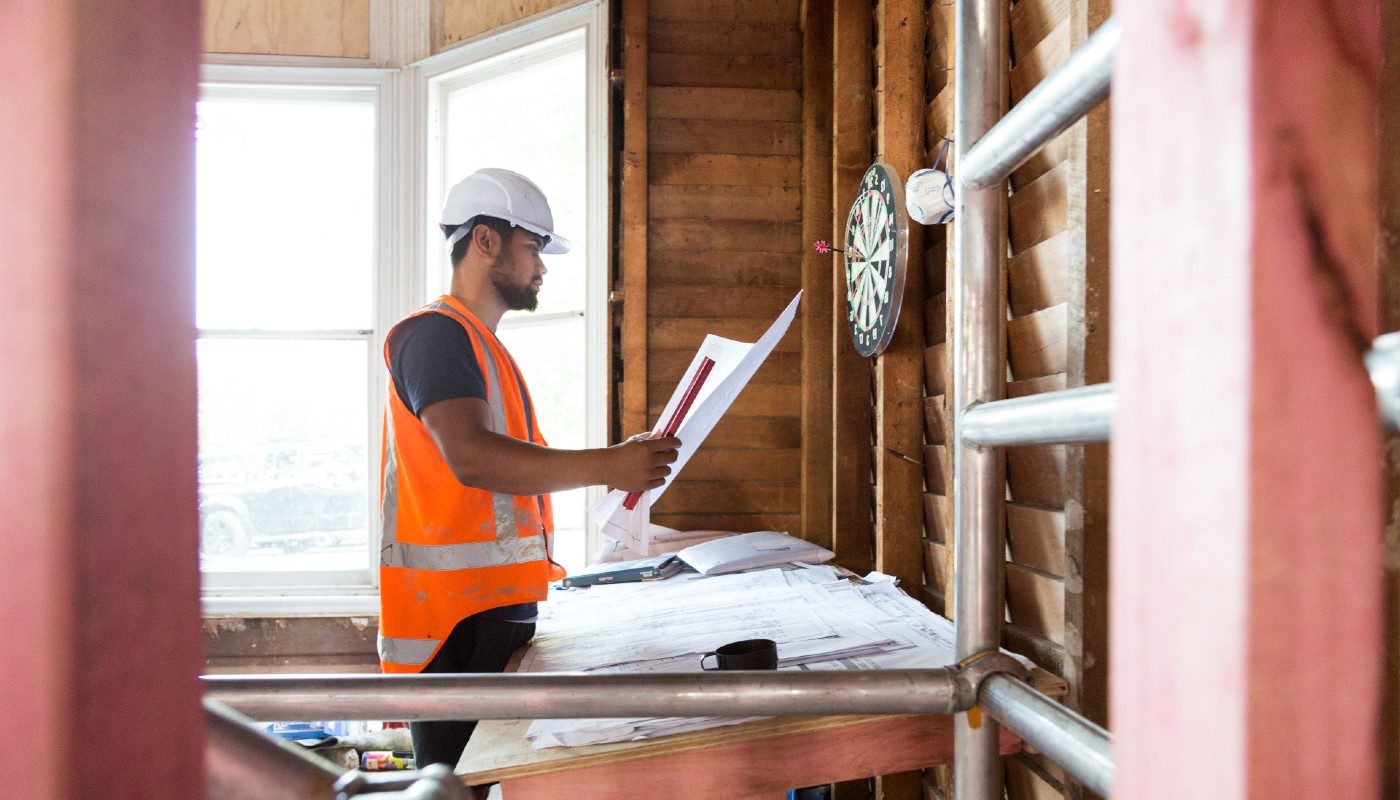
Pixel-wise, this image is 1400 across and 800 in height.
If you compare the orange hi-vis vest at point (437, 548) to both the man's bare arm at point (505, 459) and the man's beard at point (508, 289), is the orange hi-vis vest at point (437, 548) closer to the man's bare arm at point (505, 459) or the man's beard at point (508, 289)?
the man's bare arm at point (505, 459)

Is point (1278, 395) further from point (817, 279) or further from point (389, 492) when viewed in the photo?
point (817, 279)

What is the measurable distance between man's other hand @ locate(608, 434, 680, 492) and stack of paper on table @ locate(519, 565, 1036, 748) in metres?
0.28

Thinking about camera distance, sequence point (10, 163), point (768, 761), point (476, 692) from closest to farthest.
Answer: point (10, 163)
point (476, 692)
point (768, 761)

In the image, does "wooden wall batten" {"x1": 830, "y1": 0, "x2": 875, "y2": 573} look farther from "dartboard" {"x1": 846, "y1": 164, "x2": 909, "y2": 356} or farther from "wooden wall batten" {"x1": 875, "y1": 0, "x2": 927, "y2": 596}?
"wooden wall batten" {"x1": 875, "y1": 0, "x2": 927, "y2": 596}

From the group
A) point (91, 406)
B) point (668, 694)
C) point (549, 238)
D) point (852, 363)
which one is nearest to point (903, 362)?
point (852, 363)

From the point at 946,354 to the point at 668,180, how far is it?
1413mm

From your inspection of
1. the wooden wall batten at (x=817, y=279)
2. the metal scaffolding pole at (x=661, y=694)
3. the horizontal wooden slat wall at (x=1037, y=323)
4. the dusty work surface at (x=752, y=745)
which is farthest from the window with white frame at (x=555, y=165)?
the metal scaffolding pole at (x=661, y=694)

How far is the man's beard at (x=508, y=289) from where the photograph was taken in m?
2.02

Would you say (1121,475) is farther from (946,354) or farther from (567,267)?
(567,267)

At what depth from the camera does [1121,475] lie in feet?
0.87

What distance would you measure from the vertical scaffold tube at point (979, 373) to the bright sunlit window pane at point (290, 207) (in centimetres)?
343

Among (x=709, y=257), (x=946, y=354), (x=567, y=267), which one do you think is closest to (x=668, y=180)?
(x=709, y=257)

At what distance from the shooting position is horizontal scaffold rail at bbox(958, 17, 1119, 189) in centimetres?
49

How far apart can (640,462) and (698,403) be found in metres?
0.22
